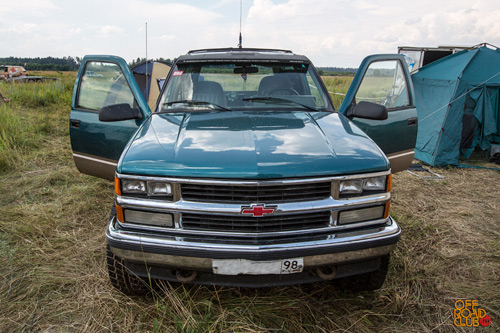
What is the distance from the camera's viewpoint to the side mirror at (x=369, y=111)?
2.97m

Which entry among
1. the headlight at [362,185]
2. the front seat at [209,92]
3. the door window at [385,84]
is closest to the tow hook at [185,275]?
the headlight at [362,185]

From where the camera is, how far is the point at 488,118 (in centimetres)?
721

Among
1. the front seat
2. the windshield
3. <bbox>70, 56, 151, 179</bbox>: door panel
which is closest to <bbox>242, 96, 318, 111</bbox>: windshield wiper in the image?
the windshield

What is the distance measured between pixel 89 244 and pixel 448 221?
4175mm

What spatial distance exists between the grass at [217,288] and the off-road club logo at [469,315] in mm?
43

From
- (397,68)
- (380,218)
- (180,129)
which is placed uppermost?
(397,68)

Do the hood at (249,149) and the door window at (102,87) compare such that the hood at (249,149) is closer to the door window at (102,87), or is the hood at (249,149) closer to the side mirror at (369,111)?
the side mirror at (369,111)

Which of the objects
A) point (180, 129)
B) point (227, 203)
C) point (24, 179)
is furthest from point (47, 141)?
point (227, 203)

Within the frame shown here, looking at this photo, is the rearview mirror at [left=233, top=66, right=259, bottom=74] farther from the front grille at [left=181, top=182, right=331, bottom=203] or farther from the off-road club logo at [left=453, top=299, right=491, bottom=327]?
the off-road club logo at [left=453, top=299, right=491, bottom=327]

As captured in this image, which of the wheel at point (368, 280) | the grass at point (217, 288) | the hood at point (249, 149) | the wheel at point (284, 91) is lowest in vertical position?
the grass at point (217, 288)

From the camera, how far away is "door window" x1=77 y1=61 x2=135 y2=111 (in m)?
3.42

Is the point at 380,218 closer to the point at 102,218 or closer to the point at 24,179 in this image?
the point at 102,218

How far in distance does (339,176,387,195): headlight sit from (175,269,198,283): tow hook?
1072mm

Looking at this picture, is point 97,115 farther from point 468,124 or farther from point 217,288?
point 468,124
